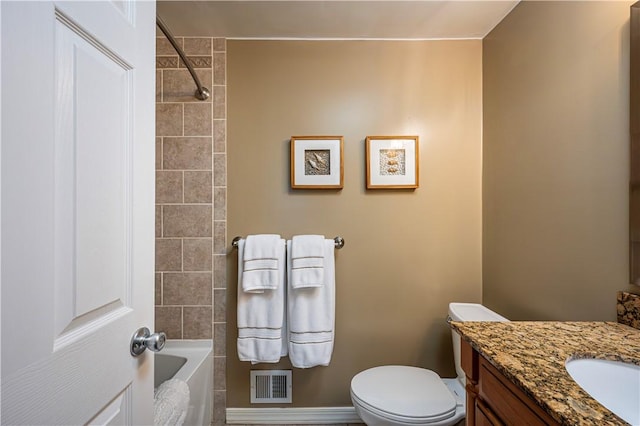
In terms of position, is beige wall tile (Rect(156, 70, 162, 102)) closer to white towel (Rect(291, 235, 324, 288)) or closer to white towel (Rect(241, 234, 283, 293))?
white towel (Rect(241, 234, 283, 293))

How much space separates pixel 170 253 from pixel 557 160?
198 centimetres

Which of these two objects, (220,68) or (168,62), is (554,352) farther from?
(168,62)

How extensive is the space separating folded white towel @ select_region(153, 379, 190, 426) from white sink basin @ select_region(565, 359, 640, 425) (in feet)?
4.15

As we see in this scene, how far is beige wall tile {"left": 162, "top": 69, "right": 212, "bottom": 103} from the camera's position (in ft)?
5.71

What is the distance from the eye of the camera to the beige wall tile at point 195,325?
174 cm

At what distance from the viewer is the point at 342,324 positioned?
176cm

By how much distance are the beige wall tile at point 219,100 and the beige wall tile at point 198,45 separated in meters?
0.22

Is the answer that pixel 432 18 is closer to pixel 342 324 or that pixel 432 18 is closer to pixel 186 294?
pixel 342 324

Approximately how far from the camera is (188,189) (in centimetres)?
174

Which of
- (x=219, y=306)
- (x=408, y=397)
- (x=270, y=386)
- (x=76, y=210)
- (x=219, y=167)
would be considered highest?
(x=219, y=167)

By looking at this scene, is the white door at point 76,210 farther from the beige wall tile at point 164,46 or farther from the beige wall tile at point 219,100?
the beige wall tile at point 164,46

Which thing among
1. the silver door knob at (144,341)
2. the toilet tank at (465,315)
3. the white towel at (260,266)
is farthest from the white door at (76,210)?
the toilet tank at (465,315)

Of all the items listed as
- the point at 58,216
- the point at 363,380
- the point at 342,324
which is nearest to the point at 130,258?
the point at 58,216

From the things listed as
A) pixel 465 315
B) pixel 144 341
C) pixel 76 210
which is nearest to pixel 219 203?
pixel 144 341
